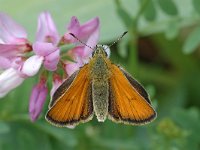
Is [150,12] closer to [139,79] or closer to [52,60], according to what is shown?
[139,79]

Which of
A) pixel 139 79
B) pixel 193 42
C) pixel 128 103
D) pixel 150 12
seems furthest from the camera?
pixel 139 79

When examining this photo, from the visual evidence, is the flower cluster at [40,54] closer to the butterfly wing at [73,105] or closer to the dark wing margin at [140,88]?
the butterfly wing at [73,105]

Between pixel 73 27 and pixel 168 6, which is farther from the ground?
pixel 73 27

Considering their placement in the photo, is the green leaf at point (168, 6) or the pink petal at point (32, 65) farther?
the green leaf at point (168, 6)

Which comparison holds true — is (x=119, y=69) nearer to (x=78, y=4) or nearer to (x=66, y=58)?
(x=66, y=58)

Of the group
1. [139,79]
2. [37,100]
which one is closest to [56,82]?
[37,100]

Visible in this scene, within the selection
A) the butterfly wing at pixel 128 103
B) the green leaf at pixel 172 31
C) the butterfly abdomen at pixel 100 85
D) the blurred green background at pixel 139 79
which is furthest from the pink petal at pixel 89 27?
the green leaf at pixel 172 31

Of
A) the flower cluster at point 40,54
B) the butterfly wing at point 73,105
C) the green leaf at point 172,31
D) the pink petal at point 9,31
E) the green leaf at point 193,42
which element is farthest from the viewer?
the green leaf at point 172,31

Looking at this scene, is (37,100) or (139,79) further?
(139,79)
